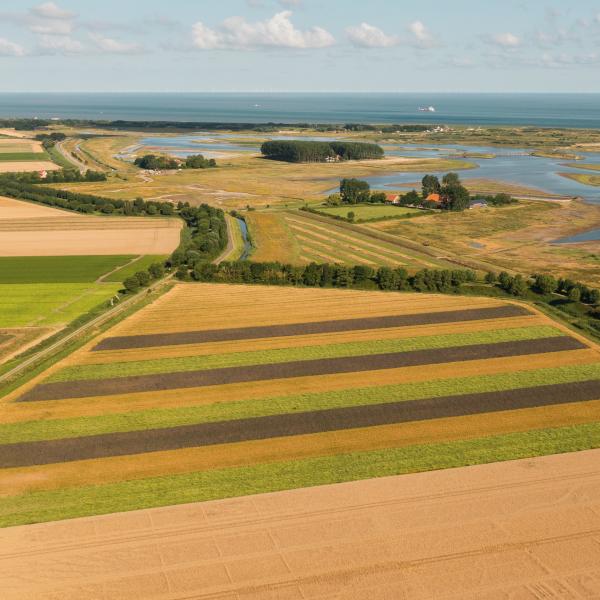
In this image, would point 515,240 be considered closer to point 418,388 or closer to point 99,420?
point 418,388

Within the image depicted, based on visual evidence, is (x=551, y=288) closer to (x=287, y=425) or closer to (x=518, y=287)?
(x=518, y=287)

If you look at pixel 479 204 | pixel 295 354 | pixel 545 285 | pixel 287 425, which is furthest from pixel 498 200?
pixel 287 425

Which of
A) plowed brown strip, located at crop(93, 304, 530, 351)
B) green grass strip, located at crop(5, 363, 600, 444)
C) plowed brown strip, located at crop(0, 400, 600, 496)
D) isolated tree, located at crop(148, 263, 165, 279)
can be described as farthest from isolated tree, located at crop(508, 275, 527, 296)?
isolated tree, located at crop(148, 263, 165, 279)

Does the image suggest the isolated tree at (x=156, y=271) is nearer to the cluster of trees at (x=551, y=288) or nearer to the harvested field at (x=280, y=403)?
the harvested field at (x=280, y=403)

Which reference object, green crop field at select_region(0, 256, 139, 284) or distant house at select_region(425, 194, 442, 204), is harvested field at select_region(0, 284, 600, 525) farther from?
distant house at select_region(425, 194, 442, 204)

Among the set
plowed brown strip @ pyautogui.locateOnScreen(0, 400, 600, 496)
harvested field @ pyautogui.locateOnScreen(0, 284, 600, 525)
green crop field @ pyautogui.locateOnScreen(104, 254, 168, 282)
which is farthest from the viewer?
green crop field @ pyautogui.locateOnScreen(104, 254, 168, 282)
